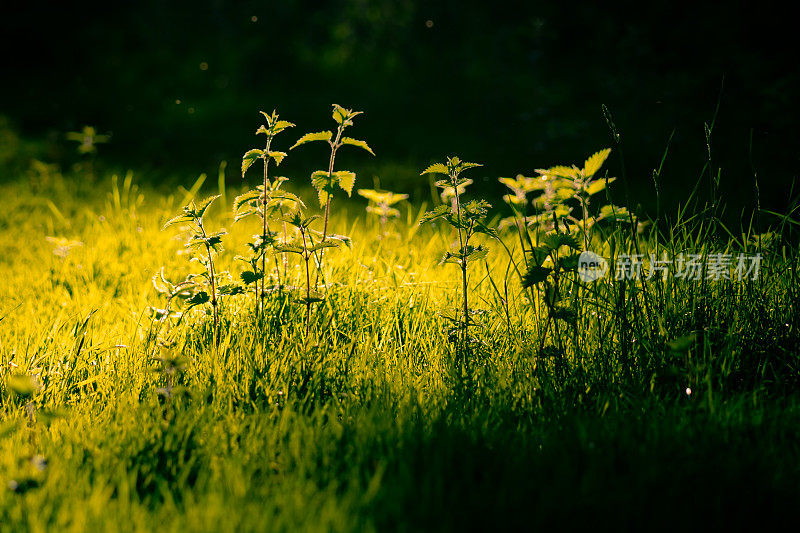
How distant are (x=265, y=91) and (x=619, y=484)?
7500 mm

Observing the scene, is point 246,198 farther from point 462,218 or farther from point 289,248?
point 462,218

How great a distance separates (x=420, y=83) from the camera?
26.2ft

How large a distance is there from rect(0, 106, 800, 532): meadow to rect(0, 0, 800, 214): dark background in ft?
2.64

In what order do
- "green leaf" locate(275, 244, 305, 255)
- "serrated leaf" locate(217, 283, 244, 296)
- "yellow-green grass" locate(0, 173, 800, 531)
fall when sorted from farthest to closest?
"serrated leaf" locate(217, 283, 244, 296) → "green leaf" locate(275, 244, 305, 255) → "yellow-green grass" locate(0, 173, 800, 531)

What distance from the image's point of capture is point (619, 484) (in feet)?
5.44

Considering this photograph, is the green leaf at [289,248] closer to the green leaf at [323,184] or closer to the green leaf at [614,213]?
the green leaf at [323,184]

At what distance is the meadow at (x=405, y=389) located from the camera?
1.61 m

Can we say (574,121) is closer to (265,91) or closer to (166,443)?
(265,91)

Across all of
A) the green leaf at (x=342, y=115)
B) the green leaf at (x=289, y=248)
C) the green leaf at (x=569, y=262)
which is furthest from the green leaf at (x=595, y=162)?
the green leaf at (x=289, y=248)

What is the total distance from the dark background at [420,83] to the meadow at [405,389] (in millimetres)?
805

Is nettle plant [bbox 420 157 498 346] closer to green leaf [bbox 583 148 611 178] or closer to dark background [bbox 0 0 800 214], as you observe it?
green leaf [bbox 583 148 611 178]

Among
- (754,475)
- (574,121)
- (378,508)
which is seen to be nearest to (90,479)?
(378,508)

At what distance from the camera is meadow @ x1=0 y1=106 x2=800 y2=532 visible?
1.61 metres

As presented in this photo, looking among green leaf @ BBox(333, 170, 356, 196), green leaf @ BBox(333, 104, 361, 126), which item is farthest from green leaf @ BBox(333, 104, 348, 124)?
green leaf @ BBox(333, 170, 356, 196)
